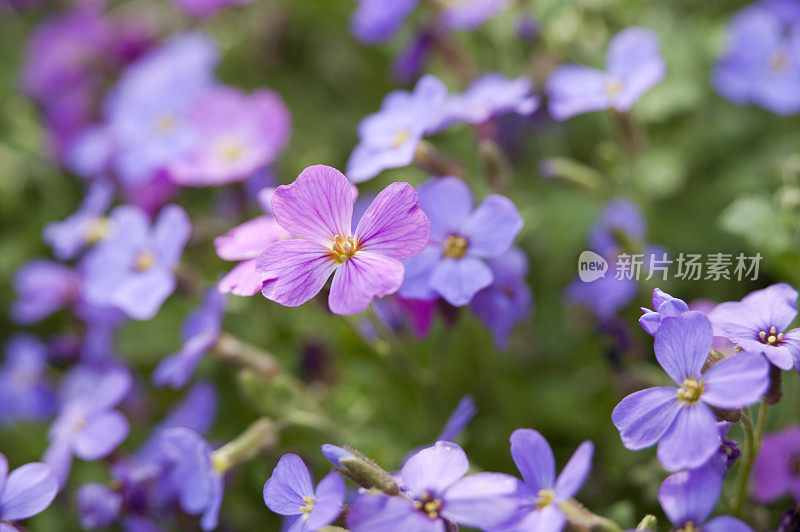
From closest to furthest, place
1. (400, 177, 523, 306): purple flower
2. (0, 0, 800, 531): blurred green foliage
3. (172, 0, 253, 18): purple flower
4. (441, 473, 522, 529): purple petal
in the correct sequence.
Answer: (441, 473, 522, 529): purple petal → (400, 177, 523, 306): purple flower → (0, 0, 800, 531): blurred green foliage → (172, 0, 253, 18): purple flower

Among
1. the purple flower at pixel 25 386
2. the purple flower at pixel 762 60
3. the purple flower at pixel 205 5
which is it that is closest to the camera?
the purple flower at pixel 762 60

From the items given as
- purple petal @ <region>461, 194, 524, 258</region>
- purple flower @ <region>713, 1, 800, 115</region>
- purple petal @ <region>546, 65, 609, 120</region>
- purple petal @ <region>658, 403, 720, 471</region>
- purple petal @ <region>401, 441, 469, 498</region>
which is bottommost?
purple petal @ <region>401, 441, 469, 498</region>

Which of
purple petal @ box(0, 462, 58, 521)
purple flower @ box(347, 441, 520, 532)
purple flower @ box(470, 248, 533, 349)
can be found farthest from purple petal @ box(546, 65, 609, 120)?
purple petal @ box(0, 462, 58, 521)

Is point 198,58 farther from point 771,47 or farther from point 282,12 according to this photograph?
point 771,47

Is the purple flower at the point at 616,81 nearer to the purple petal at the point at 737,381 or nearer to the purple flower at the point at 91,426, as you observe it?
the purple petal at the point at 737,381

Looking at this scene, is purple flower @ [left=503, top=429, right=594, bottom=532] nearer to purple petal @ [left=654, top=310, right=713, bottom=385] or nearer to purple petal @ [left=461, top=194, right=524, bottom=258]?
purple petal @ [left=654, top=310, right=713, bottom=385]

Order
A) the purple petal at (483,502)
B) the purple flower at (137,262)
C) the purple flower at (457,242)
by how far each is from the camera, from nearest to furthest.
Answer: the purple petal at (483,502), the purple flower at (457,242), the purple flower at (137,262)

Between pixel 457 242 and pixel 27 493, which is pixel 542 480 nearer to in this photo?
pixel 457 242

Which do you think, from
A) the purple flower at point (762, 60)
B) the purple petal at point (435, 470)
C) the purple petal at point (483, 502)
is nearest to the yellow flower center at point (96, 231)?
the purple petal at point (435, 470)

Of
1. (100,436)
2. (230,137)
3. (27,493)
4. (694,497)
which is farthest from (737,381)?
(230,137)
